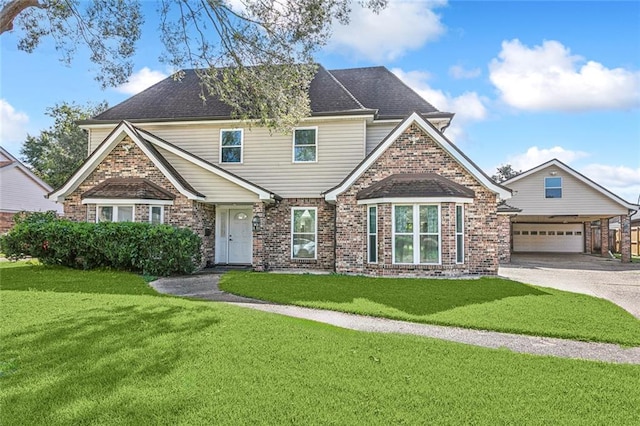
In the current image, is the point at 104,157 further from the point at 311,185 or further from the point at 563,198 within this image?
the point at 563,198

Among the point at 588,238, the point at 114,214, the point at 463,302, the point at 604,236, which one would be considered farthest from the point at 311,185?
the point at 588,238

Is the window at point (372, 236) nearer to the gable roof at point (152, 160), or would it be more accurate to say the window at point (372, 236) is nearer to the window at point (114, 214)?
the gable roof at point (152, 160)

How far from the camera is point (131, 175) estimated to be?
1448 cm

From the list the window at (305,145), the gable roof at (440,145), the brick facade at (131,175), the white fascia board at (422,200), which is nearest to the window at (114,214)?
the brick facade at (131,175)

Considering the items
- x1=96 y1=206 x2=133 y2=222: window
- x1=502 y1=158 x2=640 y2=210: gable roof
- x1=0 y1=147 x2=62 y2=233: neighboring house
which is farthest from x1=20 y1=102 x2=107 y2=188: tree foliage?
x1=502 y1=158 x2=640 y2=210: gable roof

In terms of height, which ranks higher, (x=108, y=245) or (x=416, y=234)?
(x=416, y=234)

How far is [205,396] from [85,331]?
3240 millimetres

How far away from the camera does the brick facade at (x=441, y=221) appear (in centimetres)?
1267

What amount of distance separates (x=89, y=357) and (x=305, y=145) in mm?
12130

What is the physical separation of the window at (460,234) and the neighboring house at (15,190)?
28.9 meters

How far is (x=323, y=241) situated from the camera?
15.3 meters

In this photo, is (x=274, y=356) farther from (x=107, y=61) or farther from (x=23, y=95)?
(x=23, y=95)

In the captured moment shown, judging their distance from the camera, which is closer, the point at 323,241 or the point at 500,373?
the point at 500,373

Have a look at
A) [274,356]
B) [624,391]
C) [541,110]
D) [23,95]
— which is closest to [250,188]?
[23,95]
